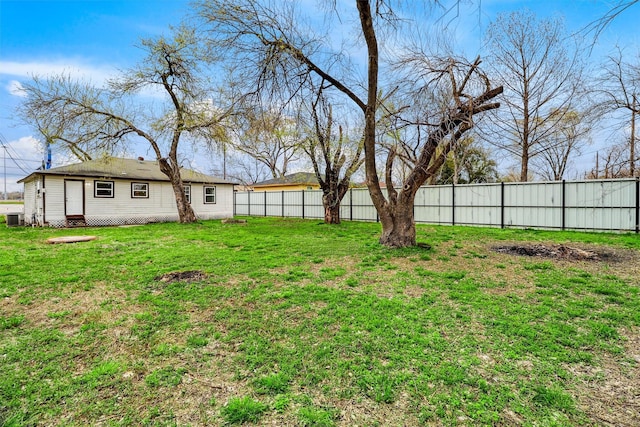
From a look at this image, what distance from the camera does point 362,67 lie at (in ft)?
22.4

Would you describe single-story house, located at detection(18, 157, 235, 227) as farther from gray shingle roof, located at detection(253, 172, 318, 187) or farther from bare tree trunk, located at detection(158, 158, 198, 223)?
gray shingle roof, located at detection(253, 172, 318, 187)

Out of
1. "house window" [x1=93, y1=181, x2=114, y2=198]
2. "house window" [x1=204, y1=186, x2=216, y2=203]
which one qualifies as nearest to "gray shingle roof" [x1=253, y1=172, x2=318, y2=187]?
"house window" [x1=204, y1=186, x2=216, y2=203]

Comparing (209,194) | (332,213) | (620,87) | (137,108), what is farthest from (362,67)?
(209,194)

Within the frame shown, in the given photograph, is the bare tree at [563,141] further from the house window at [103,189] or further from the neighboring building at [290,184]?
the house window at [103,189]

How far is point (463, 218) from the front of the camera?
12.3 metres

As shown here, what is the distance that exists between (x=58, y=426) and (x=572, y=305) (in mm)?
4715

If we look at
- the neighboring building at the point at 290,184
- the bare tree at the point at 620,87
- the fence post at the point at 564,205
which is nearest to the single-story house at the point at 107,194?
the neighboring building at the point at 290,184

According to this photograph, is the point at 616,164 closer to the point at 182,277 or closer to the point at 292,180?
the point at 182,277

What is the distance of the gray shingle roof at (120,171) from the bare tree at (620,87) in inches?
632

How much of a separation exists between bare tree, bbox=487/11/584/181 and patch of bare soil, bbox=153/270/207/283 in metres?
11.2

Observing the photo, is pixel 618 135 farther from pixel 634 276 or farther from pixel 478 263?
pixel 478 263

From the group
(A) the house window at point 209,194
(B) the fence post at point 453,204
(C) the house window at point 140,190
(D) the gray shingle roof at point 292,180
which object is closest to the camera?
(B) the fence post at point 453,204

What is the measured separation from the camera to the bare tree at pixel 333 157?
11.3 m

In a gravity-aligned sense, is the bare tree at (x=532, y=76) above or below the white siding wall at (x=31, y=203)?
above
